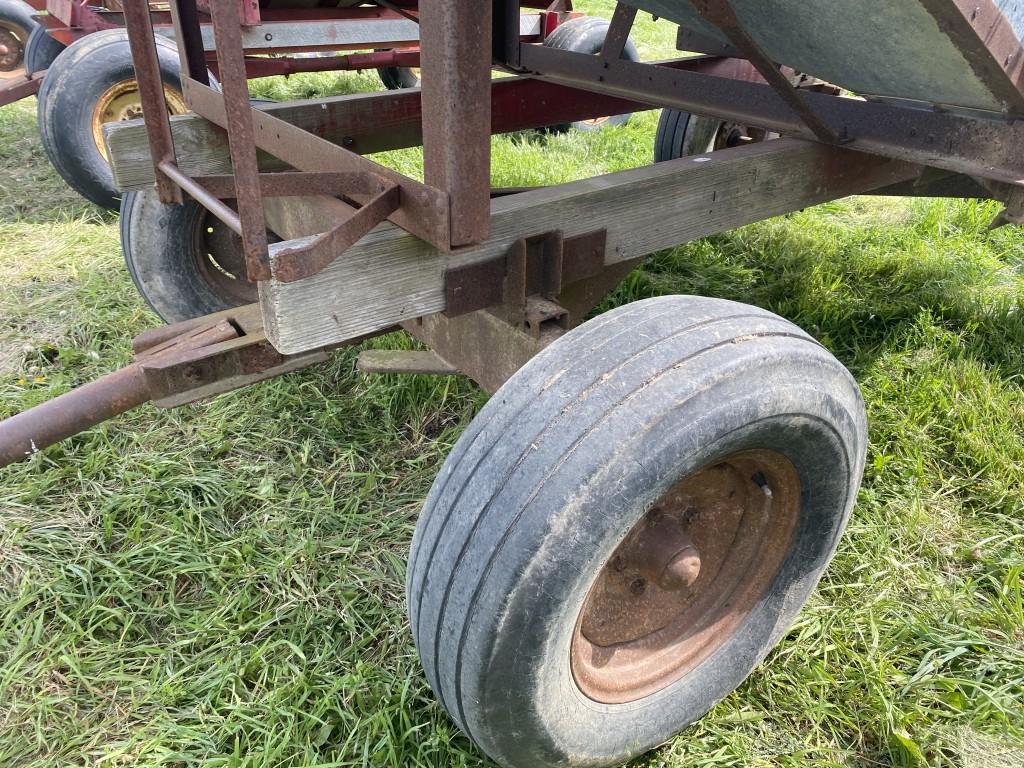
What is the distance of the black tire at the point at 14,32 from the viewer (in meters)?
5.55

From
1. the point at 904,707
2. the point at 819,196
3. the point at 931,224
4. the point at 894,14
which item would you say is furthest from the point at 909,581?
the point at 931,224

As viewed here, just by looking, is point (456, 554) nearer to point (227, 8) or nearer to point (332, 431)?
point (227, 8)

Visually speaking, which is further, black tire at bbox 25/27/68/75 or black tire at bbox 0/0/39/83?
black tire at bbox 0/0/39/83

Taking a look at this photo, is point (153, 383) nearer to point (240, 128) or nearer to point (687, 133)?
point (240, 128)

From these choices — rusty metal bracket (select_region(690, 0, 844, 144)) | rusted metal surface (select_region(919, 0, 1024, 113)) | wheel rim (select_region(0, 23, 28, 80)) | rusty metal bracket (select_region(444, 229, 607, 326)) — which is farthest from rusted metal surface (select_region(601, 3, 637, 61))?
wheel rim (select_region(0, 23, 28, 80))

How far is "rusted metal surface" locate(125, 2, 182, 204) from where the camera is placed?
5.53 feet

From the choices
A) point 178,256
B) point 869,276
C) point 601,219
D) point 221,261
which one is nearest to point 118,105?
point 221,261

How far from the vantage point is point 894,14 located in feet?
4.58

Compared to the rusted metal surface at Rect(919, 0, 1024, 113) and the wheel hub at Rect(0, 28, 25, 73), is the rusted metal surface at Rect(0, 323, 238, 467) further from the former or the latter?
the wheel hub at Rect(0, 28, 25, 73)

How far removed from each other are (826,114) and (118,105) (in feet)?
11.7

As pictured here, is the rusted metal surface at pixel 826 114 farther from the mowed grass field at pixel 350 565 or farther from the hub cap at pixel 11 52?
the hub cap at pixel 11 52

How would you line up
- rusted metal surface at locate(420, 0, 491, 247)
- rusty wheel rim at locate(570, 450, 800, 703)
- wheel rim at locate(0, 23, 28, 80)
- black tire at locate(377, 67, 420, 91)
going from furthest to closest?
black tire at locate(377, 67, 420, 91) → wheel rim at locate(0, 23, 28, 80) → rusty wheel rim at locate(570, 450, 800, 703) → rusted metal surface at locate(420, 0, 491, 247)

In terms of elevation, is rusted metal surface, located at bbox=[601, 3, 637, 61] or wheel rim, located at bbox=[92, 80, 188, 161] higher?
rusted metal surface, located at bbox=[601, 3, 637, 61]

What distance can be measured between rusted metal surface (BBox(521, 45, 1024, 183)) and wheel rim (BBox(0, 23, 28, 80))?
491cm
